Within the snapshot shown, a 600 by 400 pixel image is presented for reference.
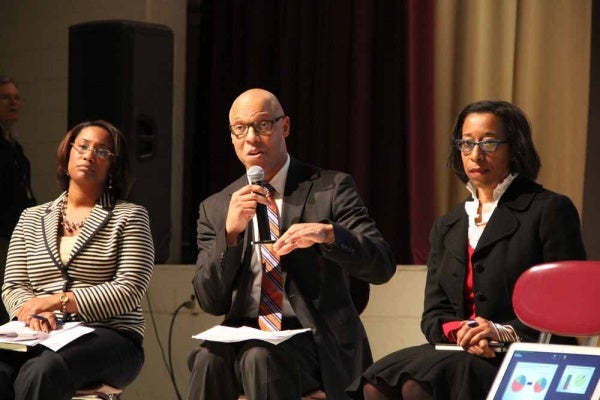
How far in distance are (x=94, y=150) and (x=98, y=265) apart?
0.41 meters

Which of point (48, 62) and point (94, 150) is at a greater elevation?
point (48, 62)

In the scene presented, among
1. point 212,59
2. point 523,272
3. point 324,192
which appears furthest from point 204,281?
point 212,59

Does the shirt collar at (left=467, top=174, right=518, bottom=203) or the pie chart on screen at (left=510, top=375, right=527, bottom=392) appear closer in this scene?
the pie chart on screen at (left=510, top=375, right=527, bottom=392)

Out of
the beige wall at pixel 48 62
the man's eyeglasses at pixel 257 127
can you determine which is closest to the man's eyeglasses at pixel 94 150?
the man's eyeglasses at pixel 257 127

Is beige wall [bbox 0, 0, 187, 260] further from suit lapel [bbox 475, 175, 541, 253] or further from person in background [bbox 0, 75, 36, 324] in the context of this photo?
suit lapel [bbox 475, 175, 541, 253]

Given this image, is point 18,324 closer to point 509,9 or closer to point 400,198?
point 400,198

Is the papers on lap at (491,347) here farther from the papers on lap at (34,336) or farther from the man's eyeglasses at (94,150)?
the man's eyeglasses at (94,150)

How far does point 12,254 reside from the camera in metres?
3.76

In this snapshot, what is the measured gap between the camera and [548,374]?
97.4 inches

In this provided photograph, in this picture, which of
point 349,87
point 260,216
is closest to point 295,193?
point 260,216

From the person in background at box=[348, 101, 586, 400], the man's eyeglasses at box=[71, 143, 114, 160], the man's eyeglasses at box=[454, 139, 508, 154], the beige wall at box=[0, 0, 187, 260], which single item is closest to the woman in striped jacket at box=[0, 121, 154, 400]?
the man's eyeglasses at box=[71, 143, 114, 160]

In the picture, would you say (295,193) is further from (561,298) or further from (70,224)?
(561,298)

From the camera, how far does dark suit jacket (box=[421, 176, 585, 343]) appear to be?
119 inches

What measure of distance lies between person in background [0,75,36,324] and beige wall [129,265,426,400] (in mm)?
686
